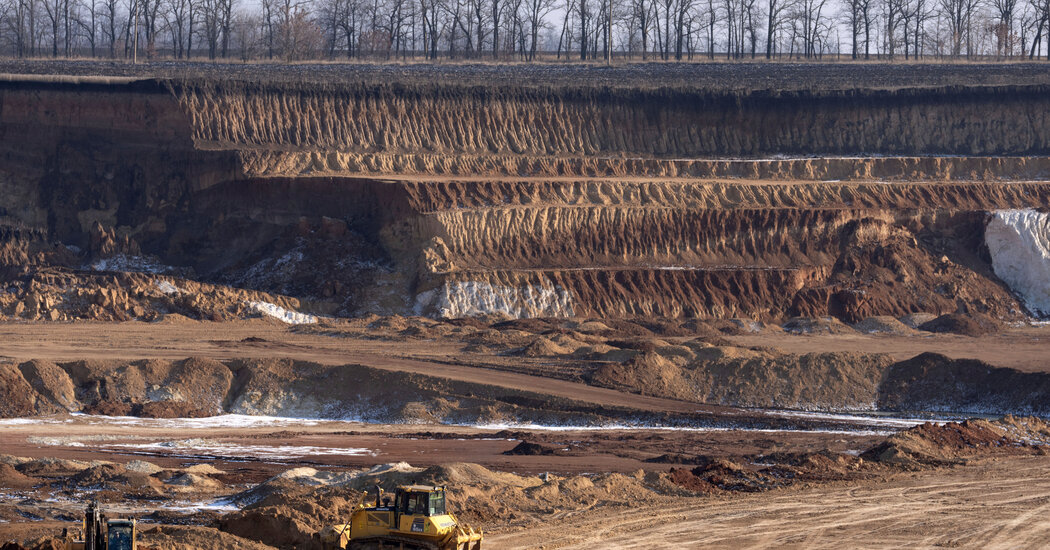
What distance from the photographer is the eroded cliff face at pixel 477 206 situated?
45.4 m

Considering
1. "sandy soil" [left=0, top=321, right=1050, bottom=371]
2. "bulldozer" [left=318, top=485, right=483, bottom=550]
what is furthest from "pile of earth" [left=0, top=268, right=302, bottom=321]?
"bulldozer" [left=318, top=485, right=483, bottom=550]

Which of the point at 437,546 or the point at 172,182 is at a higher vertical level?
the point at 172,182

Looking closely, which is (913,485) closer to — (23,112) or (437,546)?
(437,546)

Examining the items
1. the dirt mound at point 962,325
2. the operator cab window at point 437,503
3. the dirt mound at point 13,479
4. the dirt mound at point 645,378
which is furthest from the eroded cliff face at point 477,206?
the operator cab window at point 437,503

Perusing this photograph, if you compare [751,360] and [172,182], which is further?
[172,182]

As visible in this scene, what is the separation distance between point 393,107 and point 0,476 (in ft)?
111

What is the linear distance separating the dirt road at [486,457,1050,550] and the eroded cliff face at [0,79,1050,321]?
22.6 meters

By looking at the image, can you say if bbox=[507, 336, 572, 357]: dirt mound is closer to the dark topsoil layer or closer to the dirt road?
the dirt road

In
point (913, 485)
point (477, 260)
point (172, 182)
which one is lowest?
point (913, 485)

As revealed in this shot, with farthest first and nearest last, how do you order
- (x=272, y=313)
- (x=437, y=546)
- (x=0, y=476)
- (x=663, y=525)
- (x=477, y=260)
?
1. (x=477, y=260)
2. (x=272, y=313)
3. (x=0, y=476)
4. (x=663, y=525)
5. (x=437, y=546)

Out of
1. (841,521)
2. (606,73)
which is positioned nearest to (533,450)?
(841,521)

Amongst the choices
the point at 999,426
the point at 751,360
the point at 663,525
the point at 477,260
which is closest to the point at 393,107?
the point at 477,260

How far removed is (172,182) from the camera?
49656mm

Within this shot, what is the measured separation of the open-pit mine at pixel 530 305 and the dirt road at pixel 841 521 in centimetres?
11
